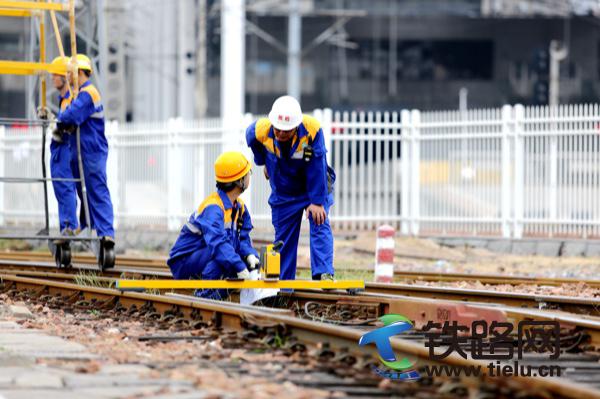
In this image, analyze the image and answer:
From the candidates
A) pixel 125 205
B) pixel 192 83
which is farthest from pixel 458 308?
pixel 192 83

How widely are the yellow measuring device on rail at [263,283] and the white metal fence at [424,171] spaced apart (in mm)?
11156

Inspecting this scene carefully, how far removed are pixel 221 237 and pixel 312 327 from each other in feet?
7.98

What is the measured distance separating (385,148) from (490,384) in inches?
670

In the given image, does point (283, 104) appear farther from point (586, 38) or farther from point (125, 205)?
point (586, 38)

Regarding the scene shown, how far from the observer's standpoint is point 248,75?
60562mm

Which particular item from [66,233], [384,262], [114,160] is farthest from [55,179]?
Answer: [114,160]

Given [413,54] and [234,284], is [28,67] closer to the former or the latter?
[234,284]

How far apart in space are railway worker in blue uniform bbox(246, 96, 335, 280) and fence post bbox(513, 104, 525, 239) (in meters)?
10.5

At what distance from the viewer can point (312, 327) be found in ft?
25.7

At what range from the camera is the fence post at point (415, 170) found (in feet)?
74.8

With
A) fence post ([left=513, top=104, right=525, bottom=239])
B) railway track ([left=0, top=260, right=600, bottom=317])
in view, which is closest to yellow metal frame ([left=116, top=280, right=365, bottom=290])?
railway track ([left=0, top=260, right=600, bottom=317])

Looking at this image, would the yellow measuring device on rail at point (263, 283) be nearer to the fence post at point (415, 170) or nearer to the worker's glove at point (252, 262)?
the worker's glove at point (252, 262)

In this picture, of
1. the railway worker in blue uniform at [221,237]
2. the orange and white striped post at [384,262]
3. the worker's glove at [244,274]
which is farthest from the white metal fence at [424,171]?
the worker's glove at [244,274]

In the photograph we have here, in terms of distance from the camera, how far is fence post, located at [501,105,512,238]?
21.6 meters
